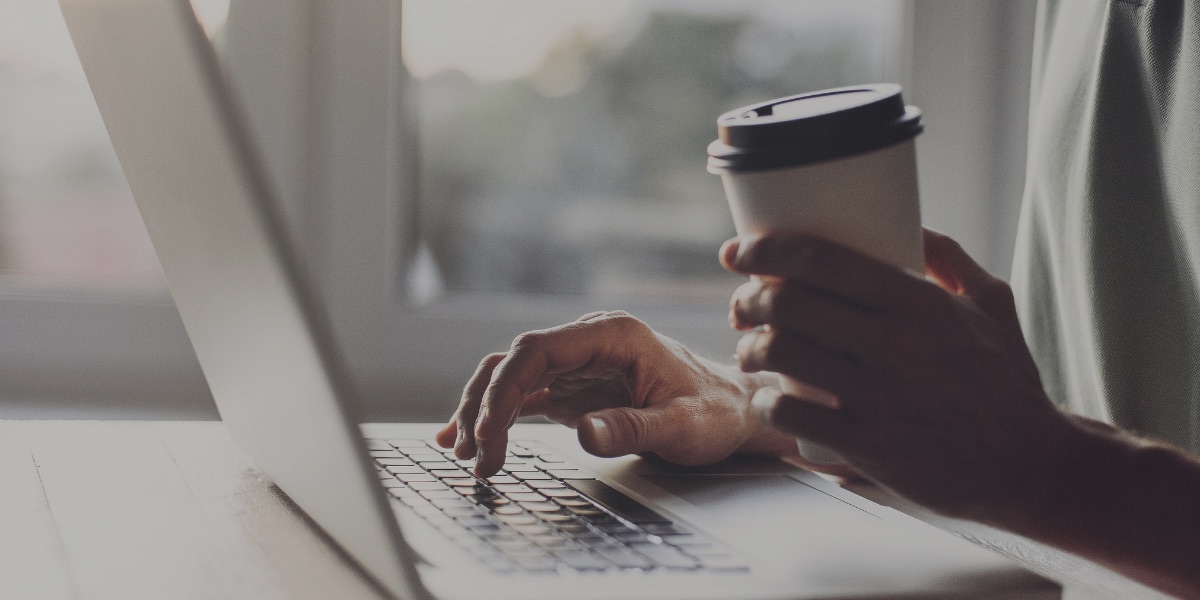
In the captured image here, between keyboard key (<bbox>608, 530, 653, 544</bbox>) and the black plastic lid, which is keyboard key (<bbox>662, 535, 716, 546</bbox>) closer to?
keyboard key (<bbox>608, 530, 653, 544</bbox>)

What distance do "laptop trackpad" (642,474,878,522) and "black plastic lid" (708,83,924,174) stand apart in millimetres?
240

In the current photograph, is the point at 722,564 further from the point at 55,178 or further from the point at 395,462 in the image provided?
the point at 55,178

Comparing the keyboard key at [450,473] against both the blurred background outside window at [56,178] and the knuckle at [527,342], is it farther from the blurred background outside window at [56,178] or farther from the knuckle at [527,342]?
the blurred background outside window at [56,178]

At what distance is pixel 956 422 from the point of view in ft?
1.76

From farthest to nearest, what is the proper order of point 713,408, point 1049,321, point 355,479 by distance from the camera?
1. point 1049,321
2. point 713,408
3. point 355,479

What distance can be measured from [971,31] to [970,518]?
1013 mm

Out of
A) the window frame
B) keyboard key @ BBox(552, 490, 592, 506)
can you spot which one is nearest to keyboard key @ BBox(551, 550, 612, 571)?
keyboard key @ BBox(552, 490, 592, 506)

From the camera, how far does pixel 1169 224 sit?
91 centimetres

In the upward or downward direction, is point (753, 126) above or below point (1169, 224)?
above

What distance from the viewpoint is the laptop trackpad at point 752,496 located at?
0.62 m

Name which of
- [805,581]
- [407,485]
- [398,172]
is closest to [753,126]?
[805,581]

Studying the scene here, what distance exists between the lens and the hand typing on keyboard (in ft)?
2.35

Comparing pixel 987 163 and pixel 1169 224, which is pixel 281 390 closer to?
pixel 1169 224

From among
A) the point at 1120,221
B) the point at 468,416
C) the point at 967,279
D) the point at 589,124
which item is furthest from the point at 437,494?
the point at 589,124
